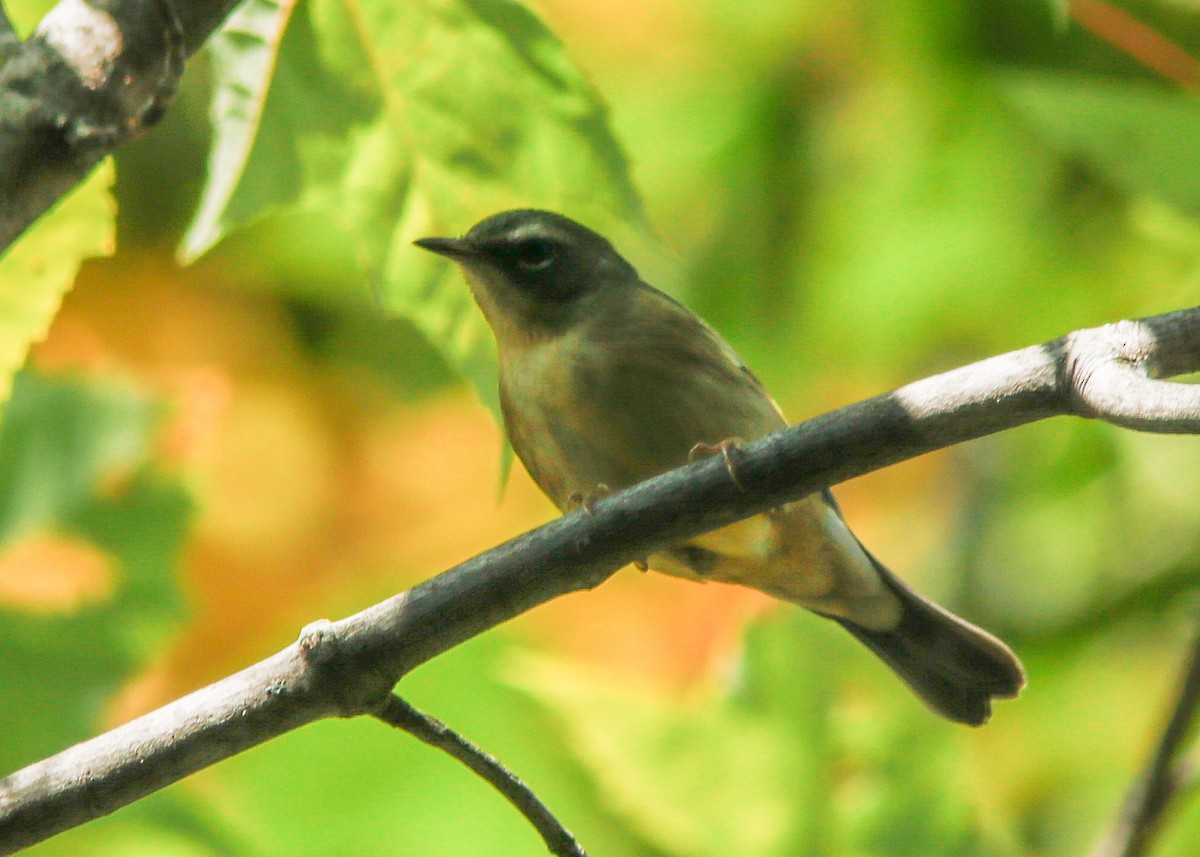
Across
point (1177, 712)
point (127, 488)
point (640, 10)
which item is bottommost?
point (1177, 712)

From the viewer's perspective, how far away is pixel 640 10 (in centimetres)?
489

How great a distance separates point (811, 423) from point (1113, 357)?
368 mm

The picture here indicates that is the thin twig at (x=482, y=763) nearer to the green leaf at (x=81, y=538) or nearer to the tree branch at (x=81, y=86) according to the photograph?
the tree branch at (x=81, y=86)

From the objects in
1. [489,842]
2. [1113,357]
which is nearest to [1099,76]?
[1113,357]

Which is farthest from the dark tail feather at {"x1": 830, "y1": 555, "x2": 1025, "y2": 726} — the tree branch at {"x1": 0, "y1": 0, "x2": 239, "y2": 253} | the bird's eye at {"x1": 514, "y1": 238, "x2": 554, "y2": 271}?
the tree branch at {"x1": 0, "y1": 0, "x2": 239, "y2": 253}

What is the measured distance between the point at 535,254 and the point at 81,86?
1.80 m

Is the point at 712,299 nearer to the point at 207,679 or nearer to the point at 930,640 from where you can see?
the point at 930,640

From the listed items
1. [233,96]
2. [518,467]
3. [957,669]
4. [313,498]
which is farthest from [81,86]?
[313,498]

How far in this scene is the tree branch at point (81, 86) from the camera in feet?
5.57

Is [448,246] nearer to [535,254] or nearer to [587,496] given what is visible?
A: [587,496]

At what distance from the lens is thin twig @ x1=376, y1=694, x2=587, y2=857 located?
6.03 ft

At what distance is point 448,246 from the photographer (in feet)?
8.24

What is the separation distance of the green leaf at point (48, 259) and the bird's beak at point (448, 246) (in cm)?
56

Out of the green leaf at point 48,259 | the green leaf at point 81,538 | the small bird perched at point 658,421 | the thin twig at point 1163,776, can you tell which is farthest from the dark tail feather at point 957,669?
the green leaf at point 48,259
